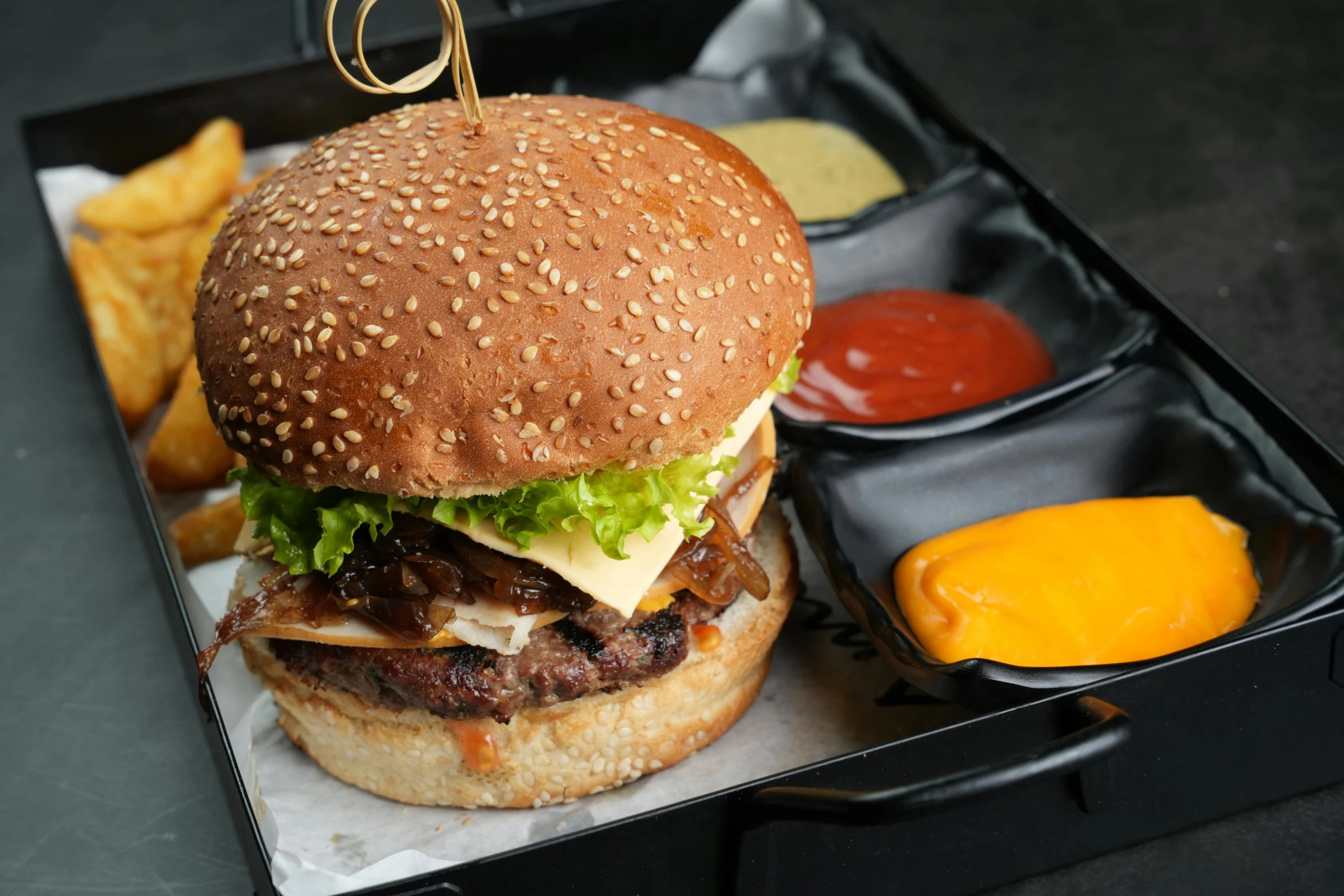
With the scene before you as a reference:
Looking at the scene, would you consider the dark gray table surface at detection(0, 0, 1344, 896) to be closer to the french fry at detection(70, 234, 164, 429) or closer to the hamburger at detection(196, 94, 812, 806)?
the french fry at detection(70, 234, 164, 429)

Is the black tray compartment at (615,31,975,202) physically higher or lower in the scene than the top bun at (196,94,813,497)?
lower

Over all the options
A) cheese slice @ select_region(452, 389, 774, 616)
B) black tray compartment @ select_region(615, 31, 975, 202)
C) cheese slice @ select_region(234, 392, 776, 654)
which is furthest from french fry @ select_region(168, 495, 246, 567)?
black tray compartment @ select_region(615, 31, 975, 202)

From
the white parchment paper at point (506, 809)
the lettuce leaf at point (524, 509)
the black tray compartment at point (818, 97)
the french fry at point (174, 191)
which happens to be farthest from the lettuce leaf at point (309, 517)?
the black tray compartment at point (818, 97)

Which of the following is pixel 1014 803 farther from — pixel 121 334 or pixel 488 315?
pixel 121 334

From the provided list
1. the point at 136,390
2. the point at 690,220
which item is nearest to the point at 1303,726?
the point at 690,220

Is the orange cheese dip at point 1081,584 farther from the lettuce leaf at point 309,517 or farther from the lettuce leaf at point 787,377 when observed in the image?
the lettuce leaf at point 309,517

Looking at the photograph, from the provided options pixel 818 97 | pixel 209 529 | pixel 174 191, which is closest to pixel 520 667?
pixel 209 529

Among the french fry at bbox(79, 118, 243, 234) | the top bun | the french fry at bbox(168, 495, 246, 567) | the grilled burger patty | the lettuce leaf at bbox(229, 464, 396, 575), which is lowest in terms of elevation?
the french fry at bbox(168, 495, 246, 567)

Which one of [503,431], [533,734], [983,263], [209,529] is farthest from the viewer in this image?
[983,263]

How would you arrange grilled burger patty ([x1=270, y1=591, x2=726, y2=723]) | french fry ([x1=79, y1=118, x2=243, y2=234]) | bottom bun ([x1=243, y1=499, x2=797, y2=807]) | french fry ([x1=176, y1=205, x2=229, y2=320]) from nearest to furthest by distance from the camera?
grilled burger patty ([x1=270, y1=591, x2=726, y2=723]) → bottom bun ([x1=243, y1=499, x2=797, y2=807]) → french fry ([x1=176, y1=205, x2=229, y2=320]) → french fry ([x1=79, y1=118, x2=243, y2=234])
